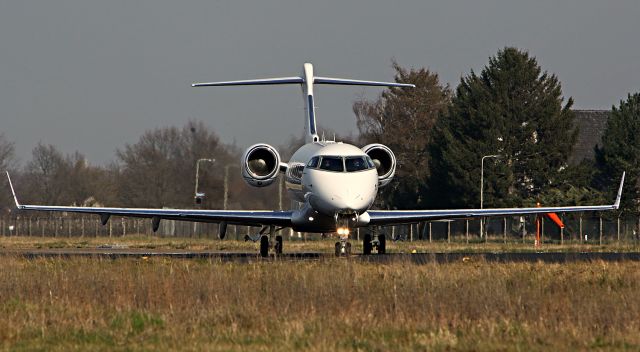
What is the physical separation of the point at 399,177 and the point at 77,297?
71.4 metres

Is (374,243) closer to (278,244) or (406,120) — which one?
(278,244)

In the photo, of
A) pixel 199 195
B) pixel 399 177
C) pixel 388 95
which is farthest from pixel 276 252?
pixel 388 95

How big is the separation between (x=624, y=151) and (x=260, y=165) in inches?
1720

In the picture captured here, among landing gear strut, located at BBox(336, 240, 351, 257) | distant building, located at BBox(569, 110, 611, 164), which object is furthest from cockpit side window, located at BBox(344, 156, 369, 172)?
distant building, located at BBox(569, 110, 611, 164)

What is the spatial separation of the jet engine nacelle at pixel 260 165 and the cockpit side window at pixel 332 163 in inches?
179

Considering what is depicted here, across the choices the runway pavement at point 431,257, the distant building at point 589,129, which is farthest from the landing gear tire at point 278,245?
the distant building at point 589,129

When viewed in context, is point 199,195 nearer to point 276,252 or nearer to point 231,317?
point 276,252

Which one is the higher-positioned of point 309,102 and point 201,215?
point 309,102

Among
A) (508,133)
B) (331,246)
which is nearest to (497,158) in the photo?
(508,133)

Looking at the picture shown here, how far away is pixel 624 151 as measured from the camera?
74688 millimetres

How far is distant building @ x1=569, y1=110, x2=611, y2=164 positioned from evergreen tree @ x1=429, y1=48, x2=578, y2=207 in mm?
11821

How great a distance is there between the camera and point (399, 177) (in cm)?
8812

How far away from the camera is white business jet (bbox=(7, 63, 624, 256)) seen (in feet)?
101

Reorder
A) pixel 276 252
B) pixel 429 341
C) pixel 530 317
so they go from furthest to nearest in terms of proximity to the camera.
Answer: pixel 276 252, pixel 530 317, pixel 429 341
